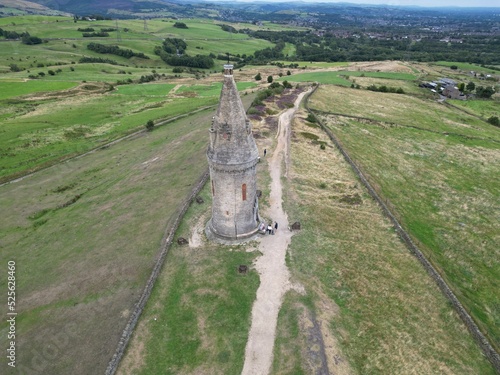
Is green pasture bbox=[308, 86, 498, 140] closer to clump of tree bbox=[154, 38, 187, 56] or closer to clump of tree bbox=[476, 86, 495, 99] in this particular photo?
clump of tree bbox=[476, 86, 495, 99]

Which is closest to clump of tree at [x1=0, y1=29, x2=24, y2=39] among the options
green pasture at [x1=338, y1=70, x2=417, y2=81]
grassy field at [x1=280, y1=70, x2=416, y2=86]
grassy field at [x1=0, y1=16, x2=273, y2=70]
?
grassy field at [x1=0, y1=16, x2=273, y2=70]

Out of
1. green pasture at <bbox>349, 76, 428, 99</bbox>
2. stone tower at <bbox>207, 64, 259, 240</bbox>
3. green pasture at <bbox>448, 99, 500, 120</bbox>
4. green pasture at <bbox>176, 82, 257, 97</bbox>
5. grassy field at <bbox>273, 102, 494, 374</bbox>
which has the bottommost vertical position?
green pasture at <bbox>448, 99, 500, 120</bbox>

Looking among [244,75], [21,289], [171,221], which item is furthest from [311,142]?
[244,75]

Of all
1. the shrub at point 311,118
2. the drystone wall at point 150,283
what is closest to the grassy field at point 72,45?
the shrub at point 311,118

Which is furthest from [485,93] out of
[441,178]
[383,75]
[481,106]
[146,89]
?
[146,89]

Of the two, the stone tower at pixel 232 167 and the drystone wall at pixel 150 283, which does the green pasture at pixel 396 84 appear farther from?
the stone tower at pixel 232 167

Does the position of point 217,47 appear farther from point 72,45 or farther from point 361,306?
point 361,306
